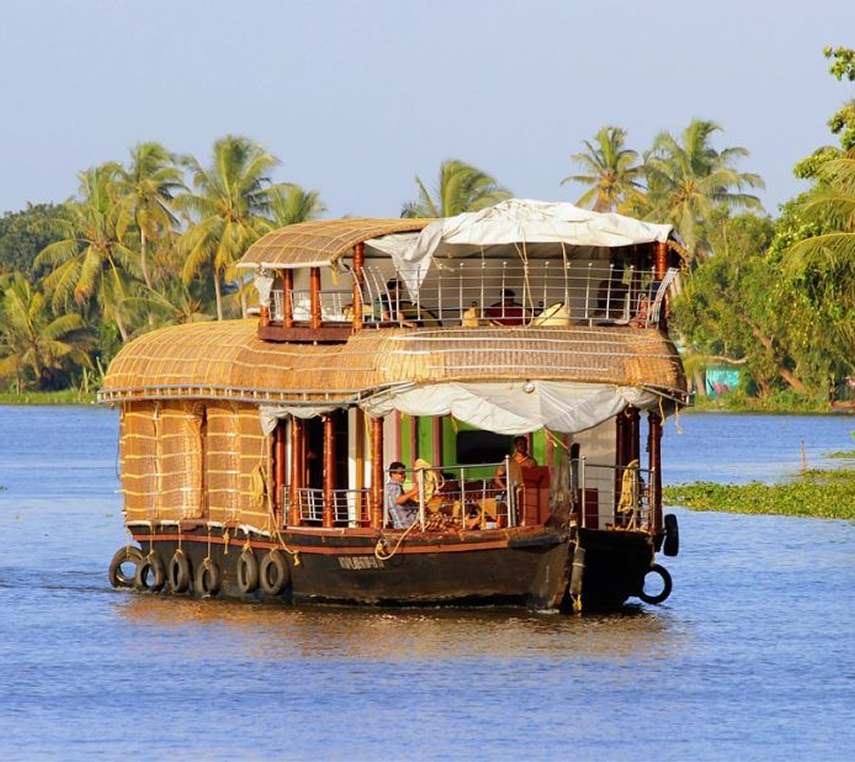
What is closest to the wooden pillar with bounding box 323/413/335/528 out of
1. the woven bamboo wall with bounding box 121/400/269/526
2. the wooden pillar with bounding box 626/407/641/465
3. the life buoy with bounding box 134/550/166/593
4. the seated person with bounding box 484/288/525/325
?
the woven bamboo wall with bounding box 121/400/269/526

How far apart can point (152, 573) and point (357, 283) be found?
4.80 m

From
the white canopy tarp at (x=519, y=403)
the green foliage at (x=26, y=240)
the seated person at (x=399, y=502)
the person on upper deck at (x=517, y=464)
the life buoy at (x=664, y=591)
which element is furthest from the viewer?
the green foliage at (x=26, y=240)

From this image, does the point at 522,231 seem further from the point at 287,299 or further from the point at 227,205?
the point at 227,205

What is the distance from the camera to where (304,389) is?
18891 mm

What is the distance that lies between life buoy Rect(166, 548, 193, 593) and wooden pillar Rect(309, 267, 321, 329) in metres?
3.08

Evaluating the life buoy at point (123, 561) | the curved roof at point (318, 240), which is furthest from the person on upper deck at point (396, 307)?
the life buoy at point (123, 561)

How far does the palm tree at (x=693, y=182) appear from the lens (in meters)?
66.4

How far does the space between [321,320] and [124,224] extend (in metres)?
46.9

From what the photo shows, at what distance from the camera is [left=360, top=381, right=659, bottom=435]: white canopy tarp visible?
1788 centimetres

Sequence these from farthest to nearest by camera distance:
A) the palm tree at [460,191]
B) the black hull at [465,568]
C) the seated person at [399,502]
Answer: the palm tree at [460,191], the seated person at [399,502], the black hull at [465,568]

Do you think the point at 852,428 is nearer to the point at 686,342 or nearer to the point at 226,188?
the point at 686,342

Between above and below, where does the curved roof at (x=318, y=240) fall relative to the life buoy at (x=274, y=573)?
above

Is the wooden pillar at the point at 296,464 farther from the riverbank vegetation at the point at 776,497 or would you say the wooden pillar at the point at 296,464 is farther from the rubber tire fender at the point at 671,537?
the riverbank vegetation at the point at 776,497

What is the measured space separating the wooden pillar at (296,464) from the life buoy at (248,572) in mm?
609
